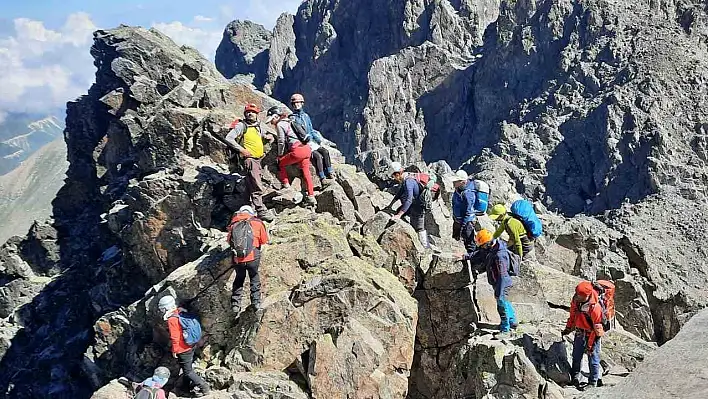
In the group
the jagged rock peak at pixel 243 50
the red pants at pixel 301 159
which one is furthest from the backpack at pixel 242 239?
the jagged rock peak at pixel 243 50

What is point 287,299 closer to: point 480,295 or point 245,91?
point 480,295

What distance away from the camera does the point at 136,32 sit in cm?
5391

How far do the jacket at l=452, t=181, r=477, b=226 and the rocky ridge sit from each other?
2.38 m

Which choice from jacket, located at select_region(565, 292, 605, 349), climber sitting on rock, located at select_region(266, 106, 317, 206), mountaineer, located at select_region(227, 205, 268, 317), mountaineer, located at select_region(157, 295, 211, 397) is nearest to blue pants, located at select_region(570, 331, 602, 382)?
jacket, located at select_region(565, 292, 605, 349)

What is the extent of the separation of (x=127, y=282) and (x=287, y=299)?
1544 centimetres

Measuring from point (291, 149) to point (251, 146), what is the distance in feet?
4.52

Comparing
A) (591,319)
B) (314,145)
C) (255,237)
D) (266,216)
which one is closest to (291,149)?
(314,145)

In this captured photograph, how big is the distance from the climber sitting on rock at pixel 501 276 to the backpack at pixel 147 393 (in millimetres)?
8656

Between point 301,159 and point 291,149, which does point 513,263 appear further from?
point 291,149

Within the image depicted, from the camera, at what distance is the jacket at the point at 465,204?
19859 mm

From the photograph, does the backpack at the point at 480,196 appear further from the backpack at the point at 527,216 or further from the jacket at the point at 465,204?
the backpack at the point at 527,216

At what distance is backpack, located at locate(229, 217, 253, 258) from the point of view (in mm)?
14633

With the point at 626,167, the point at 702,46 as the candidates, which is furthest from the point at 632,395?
the point at 702,46

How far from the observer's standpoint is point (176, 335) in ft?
46.6
